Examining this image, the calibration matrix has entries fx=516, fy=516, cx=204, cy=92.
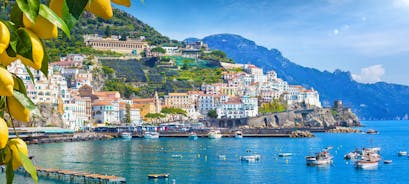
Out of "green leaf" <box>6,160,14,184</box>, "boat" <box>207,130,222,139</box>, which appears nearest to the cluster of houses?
"boat" <box>207,130,222,139</box>

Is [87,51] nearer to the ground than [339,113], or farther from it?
farther from it

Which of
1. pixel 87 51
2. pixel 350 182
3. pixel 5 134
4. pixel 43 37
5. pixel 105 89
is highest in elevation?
pixel 87 51

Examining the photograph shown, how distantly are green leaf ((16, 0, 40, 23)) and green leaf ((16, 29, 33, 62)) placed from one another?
0.03 m

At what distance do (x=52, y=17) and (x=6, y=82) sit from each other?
10 centimetres

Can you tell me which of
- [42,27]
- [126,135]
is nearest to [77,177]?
[42,27]

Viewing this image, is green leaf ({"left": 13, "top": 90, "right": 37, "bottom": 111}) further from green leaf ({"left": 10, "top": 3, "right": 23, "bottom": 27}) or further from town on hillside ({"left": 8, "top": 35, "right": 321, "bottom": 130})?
town on hillside ({"left": 8, "top": 35, "right": 321, "bottom": 130})

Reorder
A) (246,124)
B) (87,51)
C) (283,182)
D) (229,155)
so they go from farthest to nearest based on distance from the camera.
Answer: (87,51) < (246,124) < (229,155) < (283,182)

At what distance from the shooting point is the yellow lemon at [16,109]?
64cm

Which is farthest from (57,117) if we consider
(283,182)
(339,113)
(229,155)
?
(339,113)

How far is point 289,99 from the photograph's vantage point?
86.8 meters

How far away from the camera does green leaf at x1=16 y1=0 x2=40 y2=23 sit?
1.90ft

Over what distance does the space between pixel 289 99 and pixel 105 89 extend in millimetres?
31411

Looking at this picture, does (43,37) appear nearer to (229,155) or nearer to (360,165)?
(360,165)

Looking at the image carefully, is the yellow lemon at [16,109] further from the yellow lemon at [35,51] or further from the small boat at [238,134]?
the small boat at [238,134]
